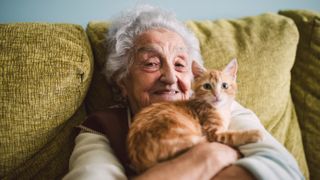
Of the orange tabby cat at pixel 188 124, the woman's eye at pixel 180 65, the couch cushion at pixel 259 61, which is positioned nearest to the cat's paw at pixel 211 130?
the orange tabby cat at pixel 188 124

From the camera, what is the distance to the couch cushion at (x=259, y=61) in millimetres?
1409

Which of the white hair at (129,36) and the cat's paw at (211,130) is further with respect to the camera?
the white hair at (129,36)

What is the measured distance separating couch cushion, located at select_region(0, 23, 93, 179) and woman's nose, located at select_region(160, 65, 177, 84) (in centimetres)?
31

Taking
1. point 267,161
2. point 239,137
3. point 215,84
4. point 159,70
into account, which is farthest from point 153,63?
point 267,161

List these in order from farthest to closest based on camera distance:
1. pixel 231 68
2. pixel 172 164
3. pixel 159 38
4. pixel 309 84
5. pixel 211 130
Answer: pixel 309 84
pixel 159 38
pixel 231 68
pixel 211 130
pixel 172 164

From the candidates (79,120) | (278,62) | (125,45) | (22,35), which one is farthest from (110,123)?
(278,62)

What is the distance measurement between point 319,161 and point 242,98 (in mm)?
512

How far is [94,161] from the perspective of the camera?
95 cm

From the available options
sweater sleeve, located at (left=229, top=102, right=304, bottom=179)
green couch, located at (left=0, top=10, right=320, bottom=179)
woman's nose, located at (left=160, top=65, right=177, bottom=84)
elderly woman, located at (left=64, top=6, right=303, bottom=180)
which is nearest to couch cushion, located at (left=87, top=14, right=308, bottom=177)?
green couch, located at (left=0, top=10, right=320, bottom=179)

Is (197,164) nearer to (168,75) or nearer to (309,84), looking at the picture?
(168,75)

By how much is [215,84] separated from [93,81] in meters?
0.58

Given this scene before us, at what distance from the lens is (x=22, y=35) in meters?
1.16

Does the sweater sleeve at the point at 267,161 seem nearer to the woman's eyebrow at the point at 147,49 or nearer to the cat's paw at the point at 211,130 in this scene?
the cat's paw at the point at 211,130

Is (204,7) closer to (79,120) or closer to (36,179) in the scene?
(79,120)
